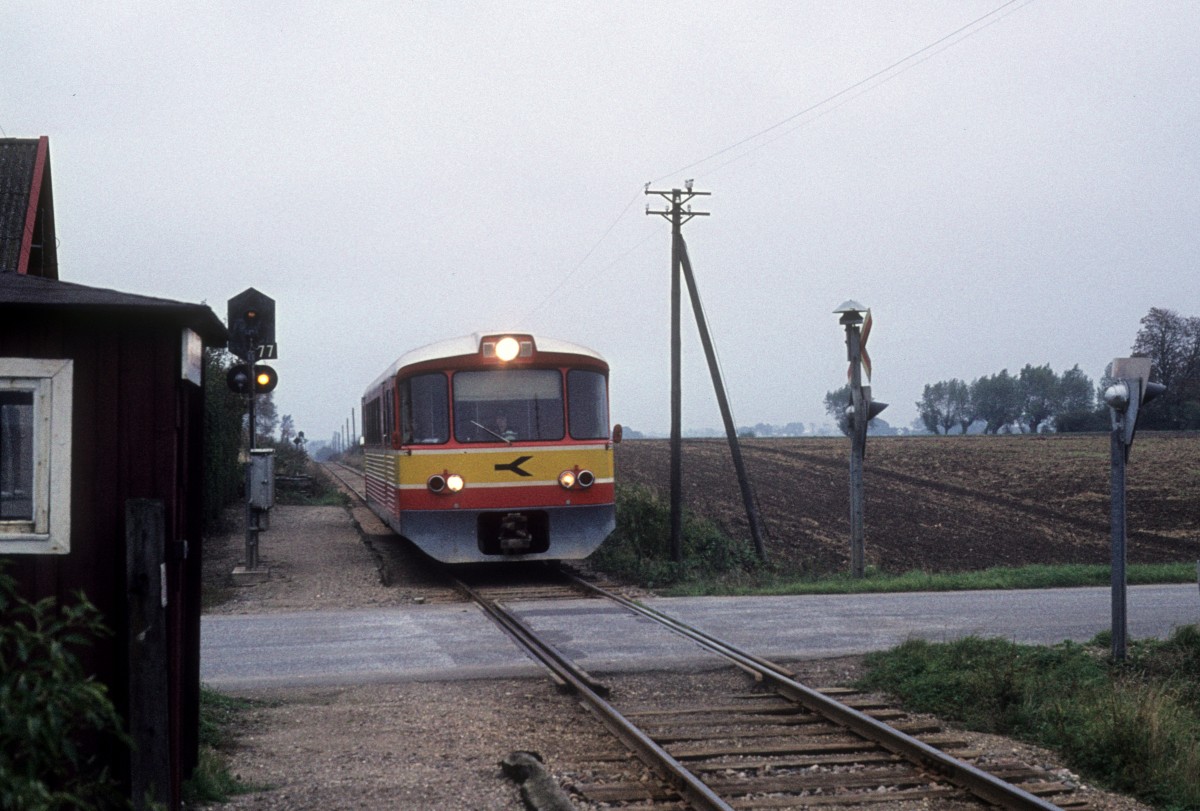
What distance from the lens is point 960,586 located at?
49.8ft

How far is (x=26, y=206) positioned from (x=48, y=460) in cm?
2254

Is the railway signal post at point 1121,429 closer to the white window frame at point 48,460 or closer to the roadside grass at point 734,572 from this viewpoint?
the roadside grass at point 734,572

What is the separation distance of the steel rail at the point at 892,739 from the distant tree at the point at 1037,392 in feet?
447

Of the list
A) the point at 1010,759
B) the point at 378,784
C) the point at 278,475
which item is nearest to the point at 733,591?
the point at 1010,759

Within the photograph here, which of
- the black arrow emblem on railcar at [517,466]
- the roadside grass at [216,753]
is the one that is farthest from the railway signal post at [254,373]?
the roadside grass at [216,753]

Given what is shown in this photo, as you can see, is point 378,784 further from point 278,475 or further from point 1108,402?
point 278,475

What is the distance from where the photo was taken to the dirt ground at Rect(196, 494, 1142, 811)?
6180 mm

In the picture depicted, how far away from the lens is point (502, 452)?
15.0 metres

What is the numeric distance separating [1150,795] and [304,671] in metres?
5.87

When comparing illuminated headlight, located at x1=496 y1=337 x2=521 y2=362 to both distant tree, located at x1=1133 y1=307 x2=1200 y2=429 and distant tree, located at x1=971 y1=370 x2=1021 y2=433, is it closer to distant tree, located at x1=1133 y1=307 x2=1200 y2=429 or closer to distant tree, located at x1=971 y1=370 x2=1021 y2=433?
distant tree, located at x1=1133 y1=307 x2=1200 y2=429

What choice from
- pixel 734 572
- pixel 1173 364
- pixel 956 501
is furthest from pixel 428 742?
pixel 1173 364

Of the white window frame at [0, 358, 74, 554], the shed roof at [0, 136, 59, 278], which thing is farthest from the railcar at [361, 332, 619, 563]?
the shed roof at [0, 136, 59, 278]

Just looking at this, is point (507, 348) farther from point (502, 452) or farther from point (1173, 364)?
point (1173, 364)

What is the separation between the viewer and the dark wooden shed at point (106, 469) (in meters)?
4.89
